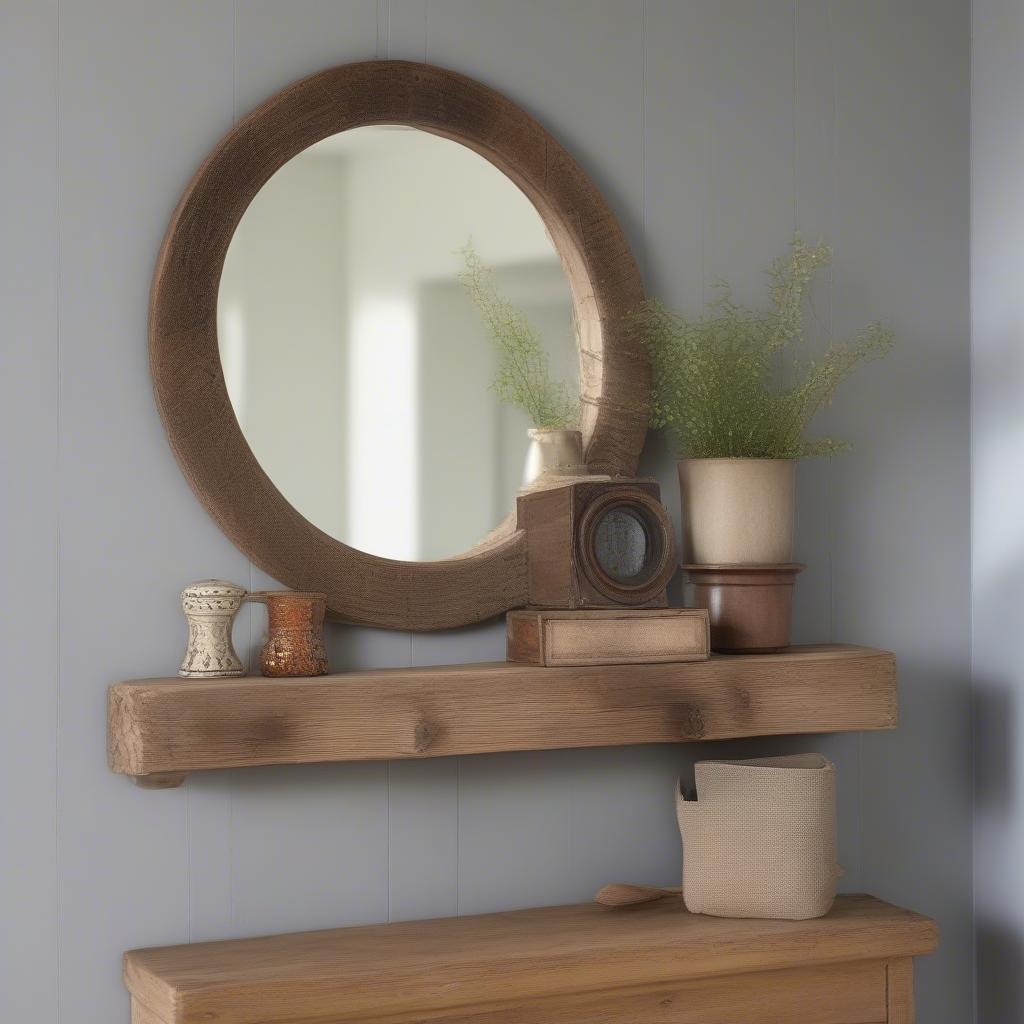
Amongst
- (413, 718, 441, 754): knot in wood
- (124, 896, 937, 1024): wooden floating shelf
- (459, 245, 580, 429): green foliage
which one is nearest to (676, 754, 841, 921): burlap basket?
(124, 896, 937, 1024): wooden floating shelf

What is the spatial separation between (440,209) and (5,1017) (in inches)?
41.7

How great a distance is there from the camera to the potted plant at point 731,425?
1.73m

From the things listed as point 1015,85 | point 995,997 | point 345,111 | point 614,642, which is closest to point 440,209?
point 345,111

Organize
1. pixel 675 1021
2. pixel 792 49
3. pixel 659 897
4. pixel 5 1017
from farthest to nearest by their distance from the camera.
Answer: pixel 792 49 < pixel 659 897 < pixel 675 1021 < pixel 5 1017

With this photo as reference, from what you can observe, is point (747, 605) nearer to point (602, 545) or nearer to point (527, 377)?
point (602, 545)

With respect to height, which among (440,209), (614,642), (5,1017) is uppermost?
(440,209)

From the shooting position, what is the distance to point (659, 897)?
176 centimetres

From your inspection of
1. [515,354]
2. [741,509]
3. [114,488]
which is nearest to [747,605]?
[741,509]

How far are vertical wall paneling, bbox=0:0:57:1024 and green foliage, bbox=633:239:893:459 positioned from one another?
2.45 feet

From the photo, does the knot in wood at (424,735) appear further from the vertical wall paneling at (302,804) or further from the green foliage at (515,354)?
the green foliage at (515,354)

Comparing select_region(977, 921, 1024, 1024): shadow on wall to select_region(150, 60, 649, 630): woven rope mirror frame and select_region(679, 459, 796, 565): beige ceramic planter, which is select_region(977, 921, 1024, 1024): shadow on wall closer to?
select_region(679, 459, 796, 565): beige ceramic planter

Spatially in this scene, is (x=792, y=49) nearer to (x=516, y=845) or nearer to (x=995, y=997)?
(x=516, y=845)

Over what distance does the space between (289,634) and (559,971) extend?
48cm

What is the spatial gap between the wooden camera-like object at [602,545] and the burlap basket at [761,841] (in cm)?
25
